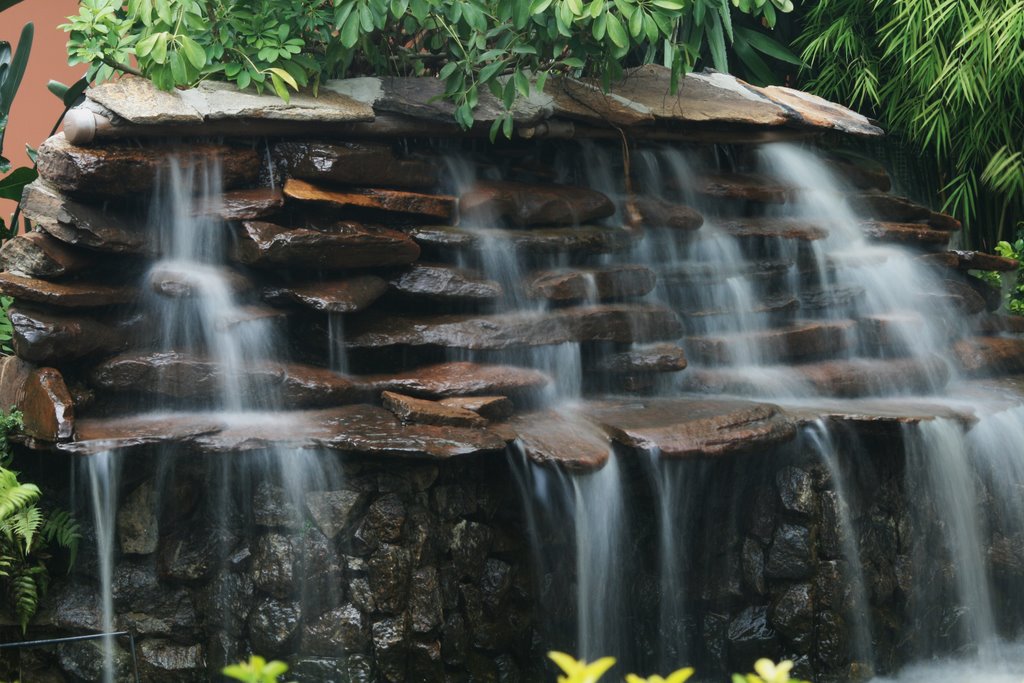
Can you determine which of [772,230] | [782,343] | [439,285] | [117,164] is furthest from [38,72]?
[782,343]

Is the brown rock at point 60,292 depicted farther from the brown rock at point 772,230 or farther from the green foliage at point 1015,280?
the green foliage at point 1015,280

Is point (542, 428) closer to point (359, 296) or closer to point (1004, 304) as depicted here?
point (359, 296)

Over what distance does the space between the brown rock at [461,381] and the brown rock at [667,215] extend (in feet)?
4.56

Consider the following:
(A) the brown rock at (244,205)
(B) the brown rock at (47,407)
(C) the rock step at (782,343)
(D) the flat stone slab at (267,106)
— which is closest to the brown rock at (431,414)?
(A) the brown rock at (244,205)

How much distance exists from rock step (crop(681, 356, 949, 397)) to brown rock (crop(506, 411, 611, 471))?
38.3 inches

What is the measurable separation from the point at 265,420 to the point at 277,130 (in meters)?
1.40

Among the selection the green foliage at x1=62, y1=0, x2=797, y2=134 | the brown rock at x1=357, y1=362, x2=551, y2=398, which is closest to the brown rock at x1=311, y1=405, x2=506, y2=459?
the brown rock at x1=357, y1=362, x2=551, y2=398

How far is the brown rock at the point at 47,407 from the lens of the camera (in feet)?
14.3

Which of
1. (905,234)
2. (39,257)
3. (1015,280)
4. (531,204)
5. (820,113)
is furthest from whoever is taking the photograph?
(1015,280)

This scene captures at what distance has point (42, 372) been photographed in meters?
4.59

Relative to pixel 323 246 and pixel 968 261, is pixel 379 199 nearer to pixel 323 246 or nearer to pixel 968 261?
pixel 323 246

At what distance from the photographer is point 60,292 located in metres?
4.70

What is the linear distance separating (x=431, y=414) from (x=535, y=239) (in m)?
1.35

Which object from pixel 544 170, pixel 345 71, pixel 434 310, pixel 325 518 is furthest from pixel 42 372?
pixel 544 170
